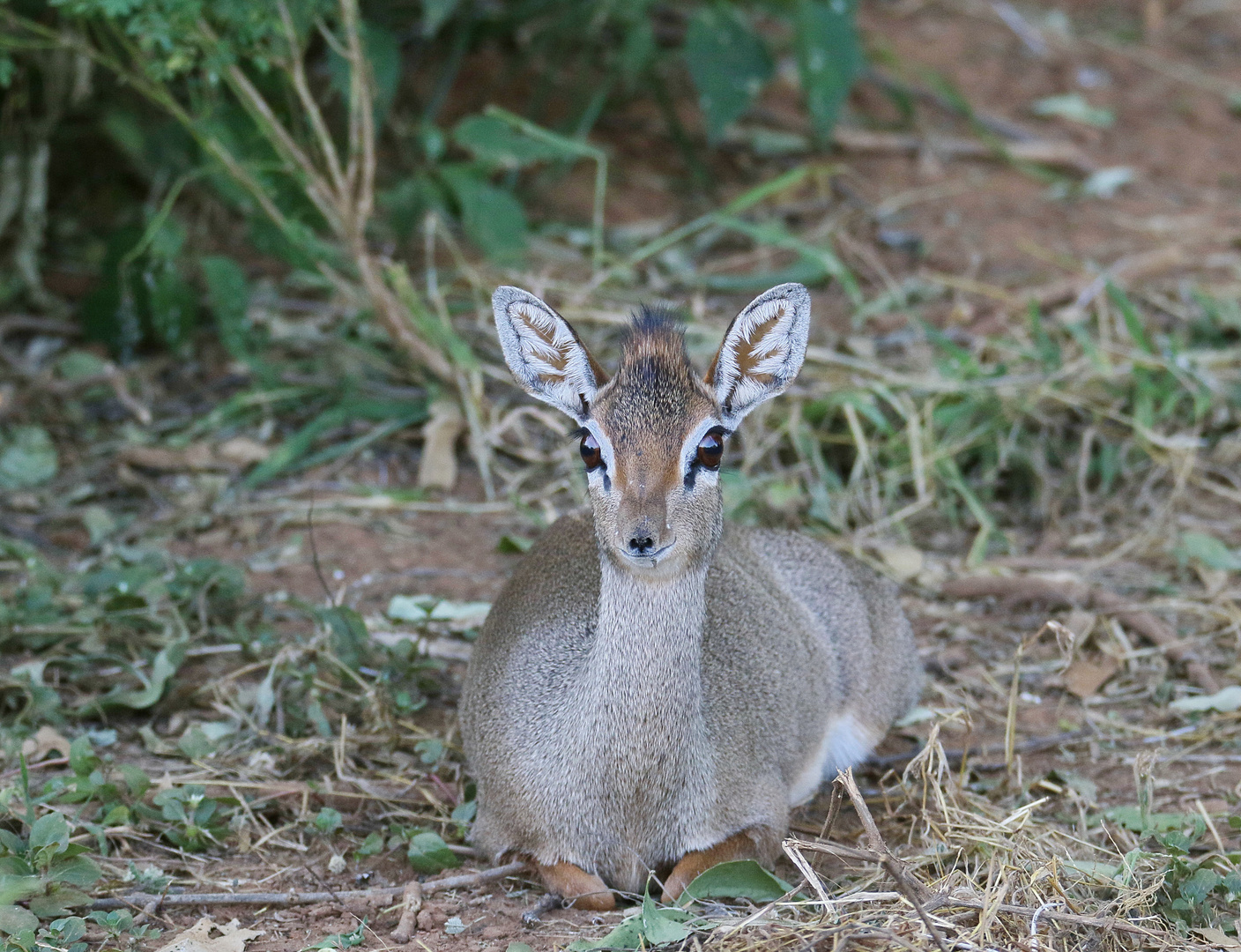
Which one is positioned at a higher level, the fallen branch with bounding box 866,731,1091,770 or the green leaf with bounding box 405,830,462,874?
the green leaf with bounding box 405,830,462,874

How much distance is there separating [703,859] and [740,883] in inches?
8.2

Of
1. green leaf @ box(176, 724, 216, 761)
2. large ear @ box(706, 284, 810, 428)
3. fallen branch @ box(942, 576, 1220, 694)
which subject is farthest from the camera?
fallen branch @ box(942, 576, 1220, 694)

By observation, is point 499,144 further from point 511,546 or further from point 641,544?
point 641,544

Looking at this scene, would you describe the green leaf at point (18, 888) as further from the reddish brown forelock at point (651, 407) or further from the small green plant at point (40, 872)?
the reddish brown forelock at point (651, 407)

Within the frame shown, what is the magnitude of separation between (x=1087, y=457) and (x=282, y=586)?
4.07 meters

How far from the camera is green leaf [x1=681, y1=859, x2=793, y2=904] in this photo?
4219 millimetres

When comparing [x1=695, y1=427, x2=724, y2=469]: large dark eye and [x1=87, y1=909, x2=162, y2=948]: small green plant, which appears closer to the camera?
[x1=87, y1=909, x2=162, y2=948]: small green plant

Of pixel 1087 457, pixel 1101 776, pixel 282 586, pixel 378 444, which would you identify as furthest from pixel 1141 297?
pixel 282 586

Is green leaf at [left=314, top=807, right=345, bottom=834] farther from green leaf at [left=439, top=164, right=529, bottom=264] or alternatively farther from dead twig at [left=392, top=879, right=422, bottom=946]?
green leaf at [left=439, top=164, right=529, bottom=264]

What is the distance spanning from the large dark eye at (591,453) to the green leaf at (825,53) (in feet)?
17.6

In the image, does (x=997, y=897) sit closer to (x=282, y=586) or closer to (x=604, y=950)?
(x=604, y=950)

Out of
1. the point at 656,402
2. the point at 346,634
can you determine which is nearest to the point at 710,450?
the point at 656,402

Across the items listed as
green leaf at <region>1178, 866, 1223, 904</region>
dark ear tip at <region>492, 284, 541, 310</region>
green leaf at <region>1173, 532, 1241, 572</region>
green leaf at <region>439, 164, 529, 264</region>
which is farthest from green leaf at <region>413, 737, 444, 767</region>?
green leaf at <region>1173, 532, 1241, 572</region>

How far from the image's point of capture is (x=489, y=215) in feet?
25.8
